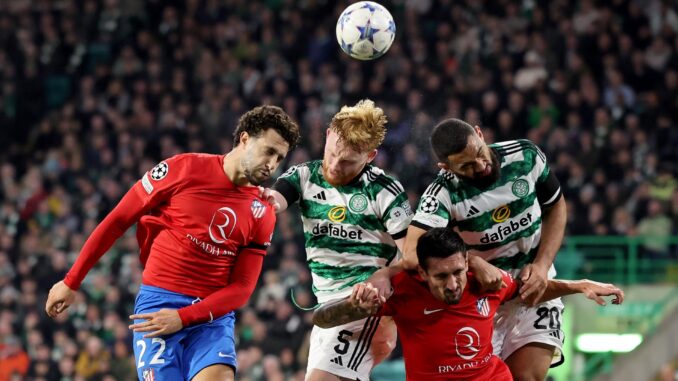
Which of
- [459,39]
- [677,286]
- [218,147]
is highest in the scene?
[459,39]

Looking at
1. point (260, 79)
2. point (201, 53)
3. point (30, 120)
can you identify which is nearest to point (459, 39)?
point (260, 79)

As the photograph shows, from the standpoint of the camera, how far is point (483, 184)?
21.1ft

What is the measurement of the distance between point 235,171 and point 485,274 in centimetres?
147

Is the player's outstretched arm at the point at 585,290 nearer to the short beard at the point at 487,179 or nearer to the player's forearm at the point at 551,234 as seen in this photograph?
the player's forearm at the point at 551,234

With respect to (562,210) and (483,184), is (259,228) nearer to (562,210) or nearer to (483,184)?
(483,184)

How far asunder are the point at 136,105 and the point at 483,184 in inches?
452

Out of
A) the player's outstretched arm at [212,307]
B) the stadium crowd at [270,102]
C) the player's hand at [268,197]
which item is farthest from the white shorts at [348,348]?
the stadium crowd at [270,102]

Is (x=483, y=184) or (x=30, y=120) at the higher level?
Answer: (x=483, y=184)

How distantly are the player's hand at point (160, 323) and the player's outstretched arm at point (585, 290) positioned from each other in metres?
2.06

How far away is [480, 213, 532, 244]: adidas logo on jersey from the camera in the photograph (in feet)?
21.3

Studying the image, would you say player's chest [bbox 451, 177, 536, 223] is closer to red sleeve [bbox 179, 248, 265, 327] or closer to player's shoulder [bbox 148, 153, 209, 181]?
red sleeve [bbox 179, 248, 265, 327]

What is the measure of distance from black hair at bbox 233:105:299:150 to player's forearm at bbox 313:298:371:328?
0.91 m

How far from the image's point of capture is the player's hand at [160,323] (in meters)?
6.00

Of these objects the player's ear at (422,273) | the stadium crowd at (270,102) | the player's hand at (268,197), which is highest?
the player's hand at (268,197)
